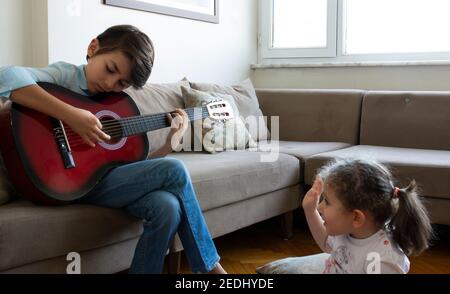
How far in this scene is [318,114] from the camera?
10.4 ft

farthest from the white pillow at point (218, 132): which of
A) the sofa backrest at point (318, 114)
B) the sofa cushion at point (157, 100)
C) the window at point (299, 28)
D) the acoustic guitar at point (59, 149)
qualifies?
the window at point (299, 28)

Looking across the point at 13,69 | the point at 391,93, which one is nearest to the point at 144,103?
the point at 13,69

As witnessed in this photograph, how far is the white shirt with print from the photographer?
132 centimetres

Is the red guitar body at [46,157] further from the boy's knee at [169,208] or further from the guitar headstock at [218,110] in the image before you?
the guitar headstock at [218,110]

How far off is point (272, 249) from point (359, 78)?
1.48m

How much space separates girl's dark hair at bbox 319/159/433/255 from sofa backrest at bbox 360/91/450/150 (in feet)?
5.38

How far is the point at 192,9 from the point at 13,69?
5.95ft

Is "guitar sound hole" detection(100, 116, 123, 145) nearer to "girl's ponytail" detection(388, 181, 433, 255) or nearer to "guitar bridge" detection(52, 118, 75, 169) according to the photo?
"guitar bridge" detection(52, 118, 75, 169)

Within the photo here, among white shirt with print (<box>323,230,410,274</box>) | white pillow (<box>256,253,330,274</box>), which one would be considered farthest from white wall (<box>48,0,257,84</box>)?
white shirt with print (<box>323,230,410,274</box>)

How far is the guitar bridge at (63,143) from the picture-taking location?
1.51 meters

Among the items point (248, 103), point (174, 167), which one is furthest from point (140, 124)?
point (248, 103)

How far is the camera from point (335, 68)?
11.7ft

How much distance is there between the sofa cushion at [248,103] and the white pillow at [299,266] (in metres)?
1.21
